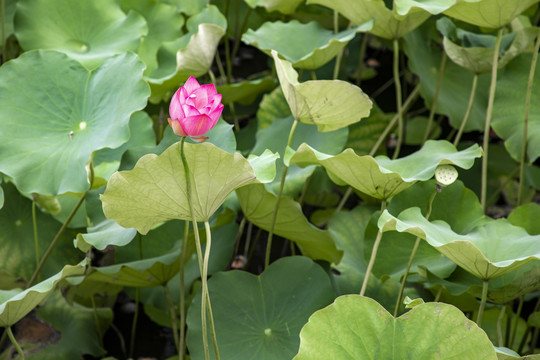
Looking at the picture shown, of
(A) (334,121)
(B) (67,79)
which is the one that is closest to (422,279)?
(A) (334,121)

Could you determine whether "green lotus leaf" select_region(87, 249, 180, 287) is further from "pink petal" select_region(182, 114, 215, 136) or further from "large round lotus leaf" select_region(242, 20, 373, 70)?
"large round lotus leaf" select_region(242, 20, 373, 70)

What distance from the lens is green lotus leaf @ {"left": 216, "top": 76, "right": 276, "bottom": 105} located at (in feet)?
5.18

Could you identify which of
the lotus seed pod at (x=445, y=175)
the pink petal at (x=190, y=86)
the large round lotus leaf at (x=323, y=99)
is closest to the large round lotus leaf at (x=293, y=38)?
the large round lotus leaf at (x=323, y=99)

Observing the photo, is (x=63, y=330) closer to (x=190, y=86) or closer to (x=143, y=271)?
(x=143, y=271)

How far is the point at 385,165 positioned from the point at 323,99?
8.2 inches

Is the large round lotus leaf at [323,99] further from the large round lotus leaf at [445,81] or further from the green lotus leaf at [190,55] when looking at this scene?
the large round lotus leaf at [445,81]

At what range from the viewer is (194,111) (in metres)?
0.79

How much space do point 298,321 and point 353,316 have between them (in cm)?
33

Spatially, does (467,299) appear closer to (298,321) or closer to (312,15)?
(298,321)

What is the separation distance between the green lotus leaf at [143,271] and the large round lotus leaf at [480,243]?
46 centimetres

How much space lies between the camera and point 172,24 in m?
1.77

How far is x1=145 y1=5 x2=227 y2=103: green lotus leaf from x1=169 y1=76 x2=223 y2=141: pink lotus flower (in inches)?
24.8

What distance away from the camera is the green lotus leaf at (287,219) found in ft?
4.02

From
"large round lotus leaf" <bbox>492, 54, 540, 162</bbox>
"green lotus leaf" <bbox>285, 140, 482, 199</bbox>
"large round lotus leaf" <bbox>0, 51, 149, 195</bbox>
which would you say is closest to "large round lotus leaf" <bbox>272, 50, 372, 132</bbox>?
"green lotus leaf" <bbox>285, 140, 482, 199</bbox>
